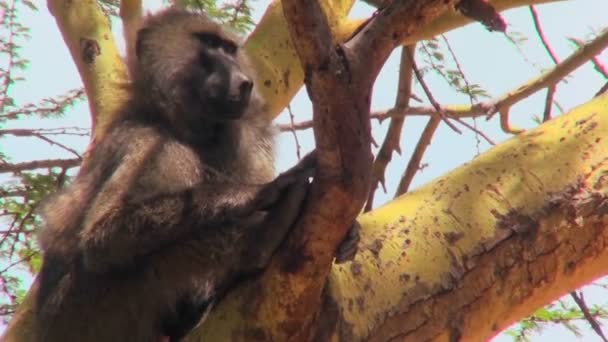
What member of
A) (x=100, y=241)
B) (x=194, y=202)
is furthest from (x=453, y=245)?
(x=100, y=241)

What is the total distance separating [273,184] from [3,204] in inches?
121

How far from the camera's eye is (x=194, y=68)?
4137 mm

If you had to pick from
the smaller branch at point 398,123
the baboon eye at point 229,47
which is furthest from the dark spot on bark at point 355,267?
the smaller branch at point 398,123

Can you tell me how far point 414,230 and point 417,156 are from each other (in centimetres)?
244

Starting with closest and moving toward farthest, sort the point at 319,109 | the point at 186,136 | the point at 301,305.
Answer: the point at 319,109
the point at 301,305
the point at 186,136

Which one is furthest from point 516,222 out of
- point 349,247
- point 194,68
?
point 194,68

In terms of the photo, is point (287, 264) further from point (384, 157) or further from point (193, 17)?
point (384, 157)

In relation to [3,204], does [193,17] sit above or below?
above

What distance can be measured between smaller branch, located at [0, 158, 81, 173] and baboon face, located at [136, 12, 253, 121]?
1207mm

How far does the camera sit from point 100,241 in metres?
3.23

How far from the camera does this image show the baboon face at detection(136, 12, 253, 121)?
3.82m

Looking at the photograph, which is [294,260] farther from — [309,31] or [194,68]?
[194,68]

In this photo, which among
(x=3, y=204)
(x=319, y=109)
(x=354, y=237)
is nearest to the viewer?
(x=319, y=109)

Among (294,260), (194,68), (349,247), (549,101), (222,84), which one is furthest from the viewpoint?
(549,101)
